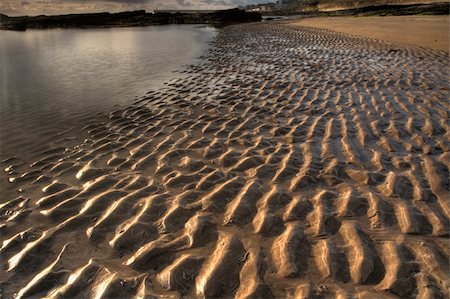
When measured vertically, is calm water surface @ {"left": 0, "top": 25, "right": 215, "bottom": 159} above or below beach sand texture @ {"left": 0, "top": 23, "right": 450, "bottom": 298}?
above

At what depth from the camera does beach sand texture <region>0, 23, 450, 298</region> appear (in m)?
3.12

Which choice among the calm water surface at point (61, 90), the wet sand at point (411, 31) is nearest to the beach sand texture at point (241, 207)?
the calm water surface at point (61, 90)

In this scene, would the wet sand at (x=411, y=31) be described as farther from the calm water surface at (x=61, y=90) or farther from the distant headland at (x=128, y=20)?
the distant headland at (x=128, y=20)

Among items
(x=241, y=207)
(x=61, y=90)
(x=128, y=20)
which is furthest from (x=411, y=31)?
(x=128, y=20)

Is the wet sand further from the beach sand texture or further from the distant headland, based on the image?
the distant headland

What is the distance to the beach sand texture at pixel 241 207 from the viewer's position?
3.12 meters

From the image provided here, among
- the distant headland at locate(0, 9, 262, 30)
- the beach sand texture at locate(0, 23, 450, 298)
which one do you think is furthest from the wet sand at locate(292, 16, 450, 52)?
the distant headland at locate(0, 9, 262, 30)

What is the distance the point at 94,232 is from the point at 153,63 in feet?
51.3

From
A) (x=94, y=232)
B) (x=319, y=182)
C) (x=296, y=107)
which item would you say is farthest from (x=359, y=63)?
(x=94, y=232)

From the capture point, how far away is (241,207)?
4.24 metres

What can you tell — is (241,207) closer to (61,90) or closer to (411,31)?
(61,90)

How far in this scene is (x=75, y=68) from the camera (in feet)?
56.7

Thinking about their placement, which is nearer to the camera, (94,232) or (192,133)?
(94,232)

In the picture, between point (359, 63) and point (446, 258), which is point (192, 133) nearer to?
point (446, 258)
